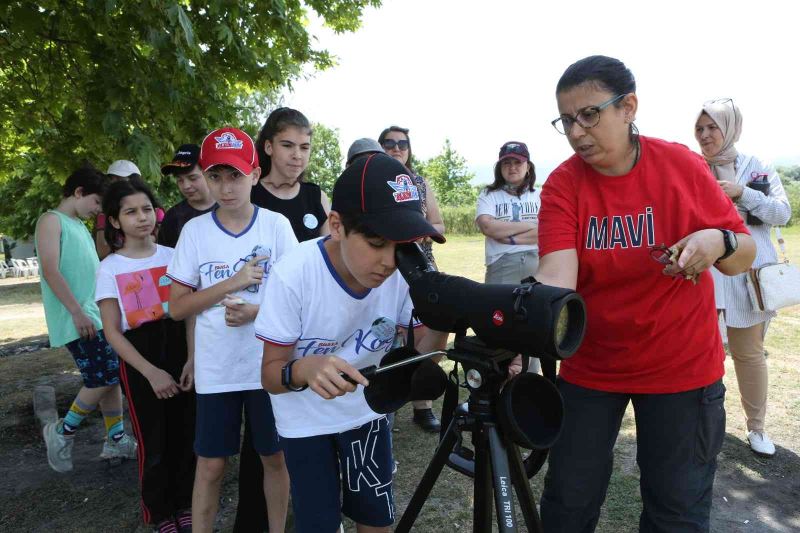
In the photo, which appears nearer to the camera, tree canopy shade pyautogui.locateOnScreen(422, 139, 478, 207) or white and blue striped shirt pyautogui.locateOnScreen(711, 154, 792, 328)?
white and blue striped shirt pyautogui.locateOnScreen(711, 154, 792, 328)

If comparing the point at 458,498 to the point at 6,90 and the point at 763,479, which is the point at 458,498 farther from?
the point at 6,90

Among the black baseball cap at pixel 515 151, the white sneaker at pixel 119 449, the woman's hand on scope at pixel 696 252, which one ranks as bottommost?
the white sneaker at pixel 119 449

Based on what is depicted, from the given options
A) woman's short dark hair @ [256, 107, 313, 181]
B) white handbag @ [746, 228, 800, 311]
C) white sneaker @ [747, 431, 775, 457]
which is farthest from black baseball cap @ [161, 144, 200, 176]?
white sneaker @ [747, 431, 775, 457]

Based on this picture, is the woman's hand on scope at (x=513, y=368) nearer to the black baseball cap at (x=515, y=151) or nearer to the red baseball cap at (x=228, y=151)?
the red baseball cap at (x=228, y=151)

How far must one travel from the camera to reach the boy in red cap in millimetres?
2506

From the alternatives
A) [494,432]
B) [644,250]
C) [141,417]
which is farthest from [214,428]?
[644,250]

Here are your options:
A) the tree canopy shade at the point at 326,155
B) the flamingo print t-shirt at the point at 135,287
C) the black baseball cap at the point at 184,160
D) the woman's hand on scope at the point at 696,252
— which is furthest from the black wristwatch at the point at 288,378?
the tree canopy shade at the point at 326,155

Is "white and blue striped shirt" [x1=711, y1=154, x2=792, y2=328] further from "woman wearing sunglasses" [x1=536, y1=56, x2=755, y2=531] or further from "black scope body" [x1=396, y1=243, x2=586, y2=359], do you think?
"black scope body" [x1=396, y1=243, x2=586, y2=359]

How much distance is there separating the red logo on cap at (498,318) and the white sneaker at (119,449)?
361 centimetres

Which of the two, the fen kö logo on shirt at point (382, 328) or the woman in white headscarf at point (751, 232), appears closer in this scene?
the fen kö logo on shirt at point (382, 328)

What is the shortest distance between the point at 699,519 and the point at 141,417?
8.27 ft

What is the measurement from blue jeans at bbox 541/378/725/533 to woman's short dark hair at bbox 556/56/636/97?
101 centimetres

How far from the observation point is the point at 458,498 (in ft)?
10.9

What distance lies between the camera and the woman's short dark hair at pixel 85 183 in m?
3.99
